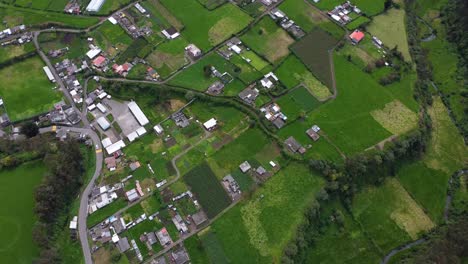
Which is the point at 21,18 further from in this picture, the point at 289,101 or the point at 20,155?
the point at 289,101

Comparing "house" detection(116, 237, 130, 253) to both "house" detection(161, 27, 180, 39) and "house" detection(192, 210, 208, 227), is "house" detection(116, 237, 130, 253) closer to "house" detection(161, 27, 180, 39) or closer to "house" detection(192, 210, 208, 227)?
"house" detection(192, 210, 208, 227)

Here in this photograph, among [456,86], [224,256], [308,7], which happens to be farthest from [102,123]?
[456,86]

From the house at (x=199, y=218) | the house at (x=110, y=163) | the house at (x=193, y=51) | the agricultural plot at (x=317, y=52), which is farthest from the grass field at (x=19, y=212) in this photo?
the agricultural plot at (x=317, y=52)

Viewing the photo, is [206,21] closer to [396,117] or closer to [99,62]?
[99,62]

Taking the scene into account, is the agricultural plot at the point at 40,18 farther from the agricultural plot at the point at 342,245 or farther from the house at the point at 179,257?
the agricultural plot at the point at 342,245

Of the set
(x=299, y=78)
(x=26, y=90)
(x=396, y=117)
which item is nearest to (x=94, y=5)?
(x=26, y=90)
